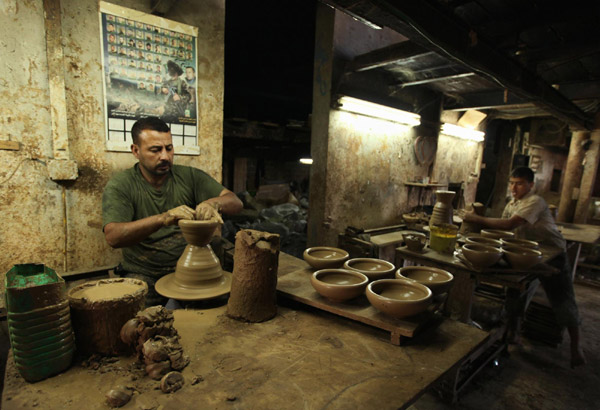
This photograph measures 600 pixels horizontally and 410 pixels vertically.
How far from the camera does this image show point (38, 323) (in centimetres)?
126

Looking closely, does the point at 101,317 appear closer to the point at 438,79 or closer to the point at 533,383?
the point at 533,383

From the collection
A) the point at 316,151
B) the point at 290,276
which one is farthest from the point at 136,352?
the point at 316,151

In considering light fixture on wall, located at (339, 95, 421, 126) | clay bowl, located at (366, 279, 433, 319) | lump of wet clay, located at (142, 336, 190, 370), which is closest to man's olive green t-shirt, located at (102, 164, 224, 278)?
lump of wet clay, located at (142, 336, 190, 370)

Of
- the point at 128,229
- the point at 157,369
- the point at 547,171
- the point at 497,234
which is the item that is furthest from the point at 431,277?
the point at 547,171


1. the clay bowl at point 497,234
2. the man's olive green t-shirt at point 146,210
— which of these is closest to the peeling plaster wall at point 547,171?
the clay bowl at point 497,234

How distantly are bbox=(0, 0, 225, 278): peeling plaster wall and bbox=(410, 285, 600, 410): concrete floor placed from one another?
3409 millimetres

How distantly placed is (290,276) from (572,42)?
4274 mm

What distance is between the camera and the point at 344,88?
4.95 meters

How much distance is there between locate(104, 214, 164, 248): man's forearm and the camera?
95.2 inches

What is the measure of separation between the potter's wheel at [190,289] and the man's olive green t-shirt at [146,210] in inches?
26.9

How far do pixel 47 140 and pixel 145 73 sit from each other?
102 centimetres

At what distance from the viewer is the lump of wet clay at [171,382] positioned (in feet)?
4.20

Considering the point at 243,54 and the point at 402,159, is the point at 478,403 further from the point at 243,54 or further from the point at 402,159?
the point at 243,54

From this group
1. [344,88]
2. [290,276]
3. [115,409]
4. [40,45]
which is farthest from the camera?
[344,88]
